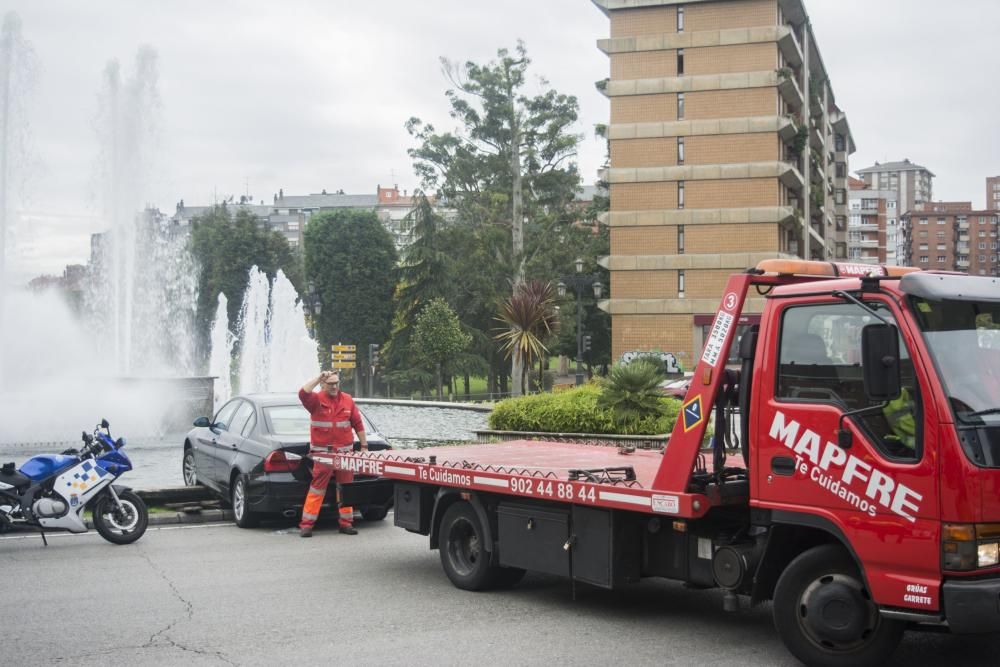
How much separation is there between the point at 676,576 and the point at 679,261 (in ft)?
162

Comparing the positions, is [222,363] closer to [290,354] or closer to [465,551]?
[290,354]

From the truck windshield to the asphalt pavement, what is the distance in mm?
1781

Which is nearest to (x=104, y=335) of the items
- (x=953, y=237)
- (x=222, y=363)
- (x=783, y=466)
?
(x=222, y=363)

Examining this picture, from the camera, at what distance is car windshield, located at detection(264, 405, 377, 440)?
1265 centimetres

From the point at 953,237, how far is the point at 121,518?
18384cm

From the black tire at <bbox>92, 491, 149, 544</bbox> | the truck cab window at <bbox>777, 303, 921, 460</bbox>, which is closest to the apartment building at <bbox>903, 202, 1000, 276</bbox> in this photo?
the black tire at <bbox>92, 491, 149, 544</bbox>

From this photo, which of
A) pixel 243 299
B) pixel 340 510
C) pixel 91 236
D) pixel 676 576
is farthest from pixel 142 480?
pixel 243 299

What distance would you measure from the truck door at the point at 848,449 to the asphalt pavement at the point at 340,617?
1.09 m

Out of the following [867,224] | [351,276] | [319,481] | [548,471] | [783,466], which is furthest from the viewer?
[867,224]

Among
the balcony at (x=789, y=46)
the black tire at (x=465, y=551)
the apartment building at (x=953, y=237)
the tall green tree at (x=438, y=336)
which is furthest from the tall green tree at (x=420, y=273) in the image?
the apartment building at (x=953, y=237)

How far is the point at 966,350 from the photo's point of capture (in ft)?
19.6

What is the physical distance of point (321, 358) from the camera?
219 feet

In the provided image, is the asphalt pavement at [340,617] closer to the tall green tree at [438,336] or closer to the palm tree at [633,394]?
the palm tree at [633,394]

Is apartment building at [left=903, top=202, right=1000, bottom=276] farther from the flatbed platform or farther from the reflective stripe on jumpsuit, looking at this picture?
the flatbed platform
